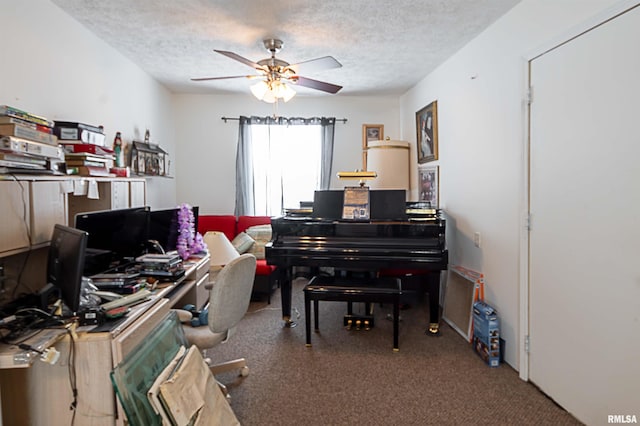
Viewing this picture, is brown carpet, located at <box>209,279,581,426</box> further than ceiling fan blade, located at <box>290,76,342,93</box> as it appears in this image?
No

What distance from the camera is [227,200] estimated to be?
5117 mm

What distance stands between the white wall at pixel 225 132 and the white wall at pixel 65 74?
95cm

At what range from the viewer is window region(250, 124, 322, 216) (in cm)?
504

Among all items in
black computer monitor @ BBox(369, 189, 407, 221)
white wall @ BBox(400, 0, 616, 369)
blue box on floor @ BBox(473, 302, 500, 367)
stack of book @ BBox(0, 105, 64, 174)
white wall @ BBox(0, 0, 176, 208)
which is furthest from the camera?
black computer monitor @ BBox(369, 189, 407, 221)

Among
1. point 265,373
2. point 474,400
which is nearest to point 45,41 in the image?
point 265,373

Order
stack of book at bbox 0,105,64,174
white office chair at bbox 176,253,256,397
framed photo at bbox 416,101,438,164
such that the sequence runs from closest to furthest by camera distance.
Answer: stack of book at bbox 0,105,64,174 < white office chair at bbox 176,253,256,397 < framed photo at bbox 416,101,438,164

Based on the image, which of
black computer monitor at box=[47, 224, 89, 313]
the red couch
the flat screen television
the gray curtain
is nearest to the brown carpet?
the flat screen television

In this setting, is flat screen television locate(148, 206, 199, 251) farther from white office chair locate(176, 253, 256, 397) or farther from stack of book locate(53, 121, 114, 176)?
white office chair locate(176, 253, 256, 397)

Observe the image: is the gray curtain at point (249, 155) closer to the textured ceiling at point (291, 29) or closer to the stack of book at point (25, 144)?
the textured ceiling at point (291, 29)

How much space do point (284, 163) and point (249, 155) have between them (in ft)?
1.69

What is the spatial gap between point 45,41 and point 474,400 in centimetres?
378

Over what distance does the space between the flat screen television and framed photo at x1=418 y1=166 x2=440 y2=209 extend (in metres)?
2.68

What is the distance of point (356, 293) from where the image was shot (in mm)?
2914

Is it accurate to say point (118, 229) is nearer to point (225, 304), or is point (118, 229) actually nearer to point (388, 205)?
point (225, 304)
